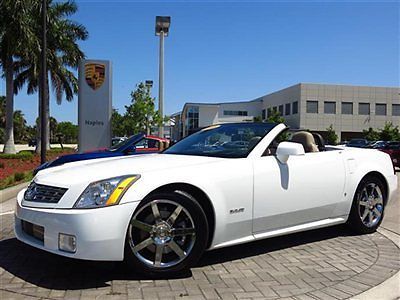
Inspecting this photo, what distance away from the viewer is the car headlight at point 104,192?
3.77 m

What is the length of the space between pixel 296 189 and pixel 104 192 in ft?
7.20

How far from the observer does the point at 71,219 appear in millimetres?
3670

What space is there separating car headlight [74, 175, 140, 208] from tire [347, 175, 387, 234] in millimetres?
3281

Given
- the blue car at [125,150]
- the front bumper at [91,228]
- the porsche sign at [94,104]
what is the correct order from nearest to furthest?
the front bumper at [91,228], the blue car at [125,150], the porsche sign at [94,104]

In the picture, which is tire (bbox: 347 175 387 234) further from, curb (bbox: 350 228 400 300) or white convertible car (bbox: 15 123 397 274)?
curb (bbox: 350 228 400 300)

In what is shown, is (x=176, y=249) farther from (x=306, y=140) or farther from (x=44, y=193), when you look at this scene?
(x=306, y=140)

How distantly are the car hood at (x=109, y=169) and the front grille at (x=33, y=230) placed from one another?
1.34 ft

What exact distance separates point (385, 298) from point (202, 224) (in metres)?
1.76

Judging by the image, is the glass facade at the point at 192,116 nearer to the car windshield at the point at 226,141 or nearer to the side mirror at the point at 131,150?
the side mirror at the point at 131,150

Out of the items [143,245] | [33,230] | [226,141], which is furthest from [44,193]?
[226,141]

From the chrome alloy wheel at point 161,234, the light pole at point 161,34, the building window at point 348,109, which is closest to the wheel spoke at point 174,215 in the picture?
the chrome alloy wheel at point 161,234

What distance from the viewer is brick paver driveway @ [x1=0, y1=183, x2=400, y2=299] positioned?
3.80m

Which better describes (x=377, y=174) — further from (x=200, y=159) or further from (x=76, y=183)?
(x=76, y=183)

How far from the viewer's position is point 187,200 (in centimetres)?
411
